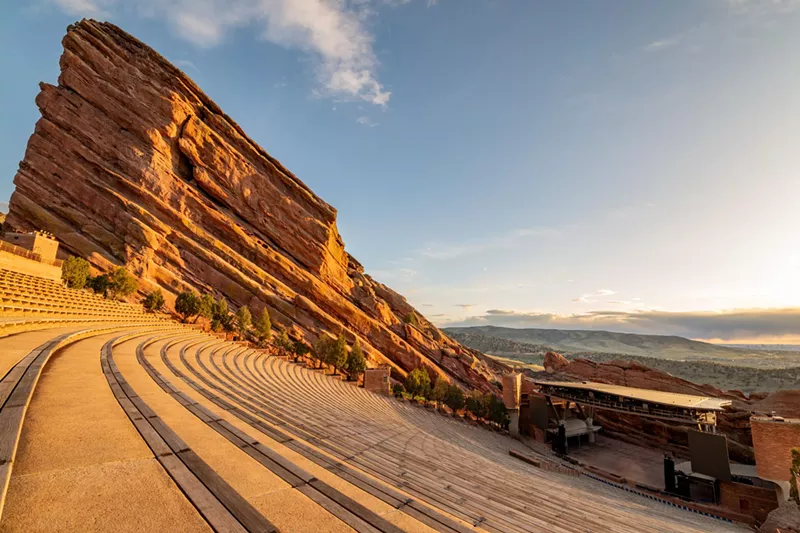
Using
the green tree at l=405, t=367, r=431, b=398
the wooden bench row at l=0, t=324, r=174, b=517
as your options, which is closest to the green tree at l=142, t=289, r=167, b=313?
the green tree at l=405, t=367, r=431, b=398

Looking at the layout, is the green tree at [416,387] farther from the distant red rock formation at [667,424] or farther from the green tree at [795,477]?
the green tree at [795,477]

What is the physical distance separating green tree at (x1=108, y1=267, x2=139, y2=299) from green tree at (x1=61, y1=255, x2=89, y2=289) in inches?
79.8

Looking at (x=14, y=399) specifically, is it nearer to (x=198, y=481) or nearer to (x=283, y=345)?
(x=198, y=481)

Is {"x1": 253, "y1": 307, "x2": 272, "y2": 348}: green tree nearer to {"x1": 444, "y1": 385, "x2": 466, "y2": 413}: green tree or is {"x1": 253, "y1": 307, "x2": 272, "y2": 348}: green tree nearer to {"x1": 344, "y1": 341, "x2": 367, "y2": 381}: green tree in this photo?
{"x1": 344, "y1": 341, "x2": 367, "y2": 381}: green tree

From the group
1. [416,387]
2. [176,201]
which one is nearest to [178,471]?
[416,387]

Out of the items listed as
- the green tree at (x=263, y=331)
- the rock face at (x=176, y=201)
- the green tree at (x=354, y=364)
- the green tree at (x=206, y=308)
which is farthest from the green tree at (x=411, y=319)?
the green tree at (x=206, y=308)

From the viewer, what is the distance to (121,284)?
3322 cm

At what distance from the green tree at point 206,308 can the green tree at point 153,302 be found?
143 inches

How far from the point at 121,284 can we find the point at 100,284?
5.24 ft

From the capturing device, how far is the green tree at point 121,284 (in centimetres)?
3291

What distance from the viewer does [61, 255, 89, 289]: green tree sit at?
2994 cm

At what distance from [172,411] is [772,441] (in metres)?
37.2

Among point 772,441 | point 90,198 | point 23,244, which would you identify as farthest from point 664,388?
point 90,198

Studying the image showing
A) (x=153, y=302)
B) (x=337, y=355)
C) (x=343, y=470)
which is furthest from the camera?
(x=337, y=355)
